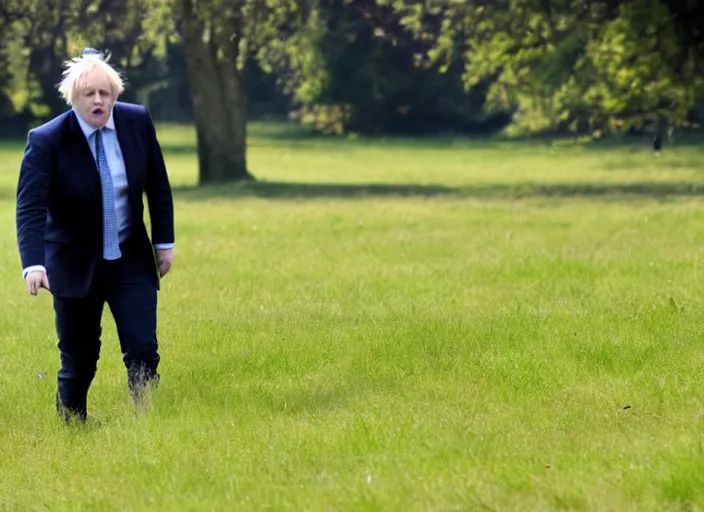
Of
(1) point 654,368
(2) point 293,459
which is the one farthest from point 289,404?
(1) point 654,368

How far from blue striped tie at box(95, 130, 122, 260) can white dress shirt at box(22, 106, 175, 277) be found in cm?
2

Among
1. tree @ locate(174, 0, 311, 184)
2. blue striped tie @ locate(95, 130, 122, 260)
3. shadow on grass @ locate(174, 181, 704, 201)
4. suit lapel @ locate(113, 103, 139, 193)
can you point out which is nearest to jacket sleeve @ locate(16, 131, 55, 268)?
blue striped tie @ locate(95, 130, 122, 260)

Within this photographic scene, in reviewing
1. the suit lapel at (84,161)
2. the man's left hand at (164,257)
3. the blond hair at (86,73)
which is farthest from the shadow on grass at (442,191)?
the blond hair at (86,73)

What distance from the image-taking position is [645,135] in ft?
183

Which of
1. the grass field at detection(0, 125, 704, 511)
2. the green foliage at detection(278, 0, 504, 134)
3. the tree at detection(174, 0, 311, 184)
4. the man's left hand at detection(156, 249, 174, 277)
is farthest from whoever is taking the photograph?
the green foliage at detection(278, 0, 504, 134)

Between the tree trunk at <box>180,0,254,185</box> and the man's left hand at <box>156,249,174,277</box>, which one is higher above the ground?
the man's left hand at <box>156,249,174,277</box>

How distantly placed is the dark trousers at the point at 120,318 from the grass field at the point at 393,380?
282 mm

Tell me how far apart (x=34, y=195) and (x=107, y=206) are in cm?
35

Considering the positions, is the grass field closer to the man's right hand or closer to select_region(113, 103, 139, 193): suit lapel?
the man's right hand

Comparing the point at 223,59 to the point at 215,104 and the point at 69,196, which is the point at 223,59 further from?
the point at 69,196

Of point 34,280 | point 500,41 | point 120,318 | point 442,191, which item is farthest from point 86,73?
point 500,41

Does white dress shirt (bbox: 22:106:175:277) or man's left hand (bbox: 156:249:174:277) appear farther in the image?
man's left hand (bbox: 156:249:174:277)

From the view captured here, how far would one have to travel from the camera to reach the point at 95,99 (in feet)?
24.2

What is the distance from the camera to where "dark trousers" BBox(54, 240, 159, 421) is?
7.72 metres
